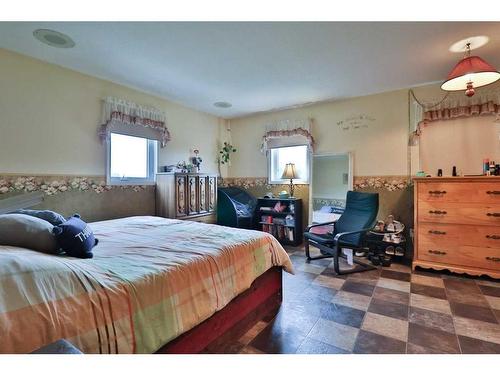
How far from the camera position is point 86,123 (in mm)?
3041

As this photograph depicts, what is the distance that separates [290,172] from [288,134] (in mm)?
682

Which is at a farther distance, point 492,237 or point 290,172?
point 290,172

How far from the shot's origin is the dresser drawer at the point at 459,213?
8.74 ft

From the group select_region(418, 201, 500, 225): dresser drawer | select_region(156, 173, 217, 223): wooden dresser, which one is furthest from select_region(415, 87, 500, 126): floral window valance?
select_region(156, 173, 217, 223): wooden dresser

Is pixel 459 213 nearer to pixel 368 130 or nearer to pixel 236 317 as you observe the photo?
pixel 368 130

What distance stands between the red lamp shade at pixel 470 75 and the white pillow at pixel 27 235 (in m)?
3.33

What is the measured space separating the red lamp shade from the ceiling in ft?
0.79

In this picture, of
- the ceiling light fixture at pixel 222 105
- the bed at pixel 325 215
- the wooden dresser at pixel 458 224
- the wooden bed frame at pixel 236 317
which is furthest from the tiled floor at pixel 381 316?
the ceiling light fixture at pixel 222 105

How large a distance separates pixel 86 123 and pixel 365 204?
12.0 feet

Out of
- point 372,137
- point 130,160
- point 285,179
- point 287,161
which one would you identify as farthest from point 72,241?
point 372,137

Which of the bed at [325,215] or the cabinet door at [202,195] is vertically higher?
the cabinet door at [202,195]

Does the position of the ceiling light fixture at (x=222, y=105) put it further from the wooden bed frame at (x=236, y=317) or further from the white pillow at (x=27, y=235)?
the white pillow at (x=27, y=235)

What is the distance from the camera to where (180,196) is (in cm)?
365
